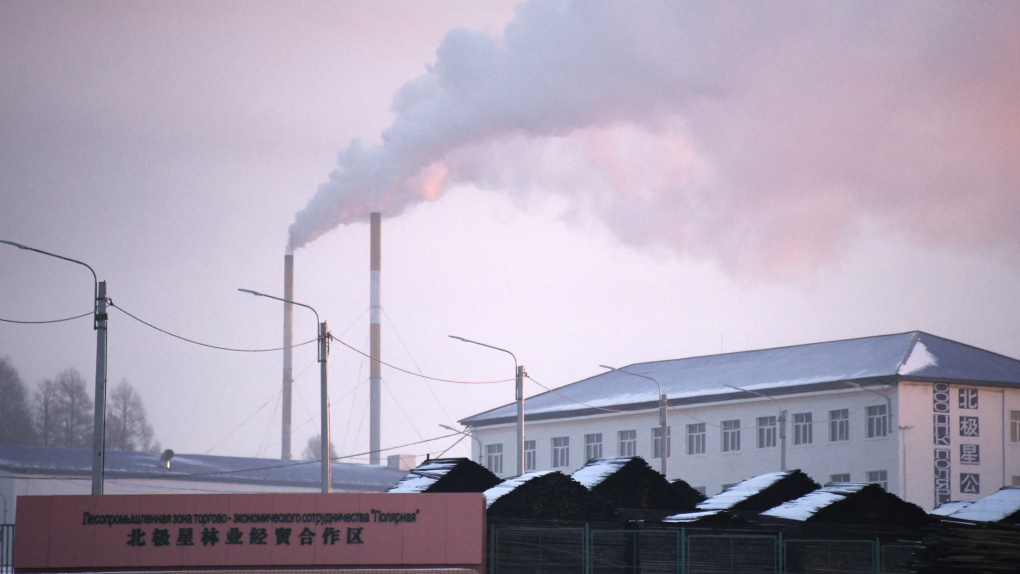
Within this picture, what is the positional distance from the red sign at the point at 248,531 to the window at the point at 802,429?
36.4 meters

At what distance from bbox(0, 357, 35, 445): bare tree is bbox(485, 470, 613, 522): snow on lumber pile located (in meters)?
70.7

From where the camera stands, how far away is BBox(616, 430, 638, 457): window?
68.6 meters

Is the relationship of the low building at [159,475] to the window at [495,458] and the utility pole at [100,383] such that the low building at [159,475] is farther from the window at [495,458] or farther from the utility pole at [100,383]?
the utility pole at [100,383]

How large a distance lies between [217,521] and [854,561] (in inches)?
678

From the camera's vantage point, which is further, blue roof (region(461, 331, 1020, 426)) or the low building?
the low building

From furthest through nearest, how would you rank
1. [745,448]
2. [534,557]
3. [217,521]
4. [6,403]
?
1. [6,403]
2. [745,448]
3. [534,557]
4. [217,521]

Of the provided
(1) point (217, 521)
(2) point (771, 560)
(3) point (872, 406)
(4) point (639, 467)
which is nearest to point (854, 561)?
(2) point (771, 560)

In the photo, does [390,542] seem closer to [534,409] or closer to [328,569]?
[328,569]

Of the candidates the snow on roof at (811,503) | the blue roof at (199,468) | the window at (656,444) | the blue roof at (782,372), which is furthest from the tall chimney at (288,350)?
the snow on roof at (811,503)

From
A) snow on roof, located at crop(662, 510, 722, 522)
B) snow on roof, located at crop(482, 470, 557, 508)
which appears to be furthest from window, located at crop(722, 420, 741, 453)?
snow on roof, located at crop(482, 470, 557, 508)

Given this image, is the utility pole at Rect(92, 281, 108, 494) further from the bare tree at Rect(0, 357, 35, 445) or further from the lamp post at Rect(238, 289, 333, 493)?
the bare tree at Rect(0, 357, 35, 445)

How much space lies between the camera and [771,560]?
1305 inches

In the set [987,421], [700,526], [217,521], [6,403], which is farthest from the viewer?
[6,403]

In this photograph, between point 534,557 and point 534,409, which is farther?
point 534,409
